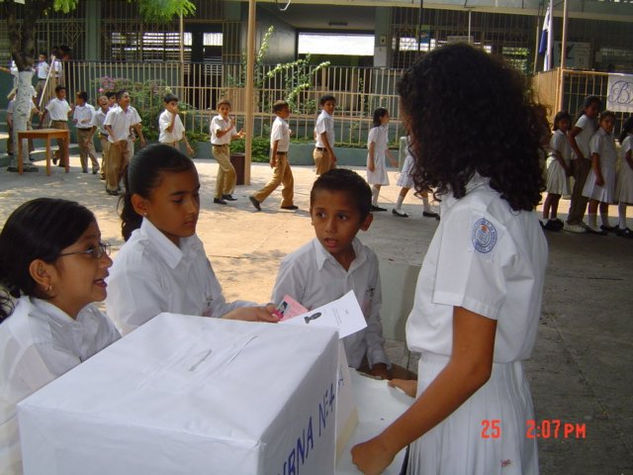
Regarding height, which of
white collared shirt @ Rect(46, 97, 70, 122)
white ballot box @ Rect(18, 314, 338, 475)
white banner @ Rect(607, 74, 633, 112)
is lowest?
white ballot box @ Rect(18, 314, 338, 475)

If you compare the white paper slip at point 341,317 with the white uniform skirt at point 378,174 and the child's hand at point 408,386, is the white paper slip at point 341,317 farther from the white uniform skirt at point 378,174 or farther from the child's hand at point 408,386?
the white uniform skirt at point 378,174

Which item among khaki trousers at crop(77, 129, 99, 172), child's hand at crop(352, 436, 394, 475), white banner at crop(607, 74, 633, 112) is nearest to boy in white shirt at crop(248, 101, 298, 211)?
khaki trousers at crop(77, 129, 99, 172)

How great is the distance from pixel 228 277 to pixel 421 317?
4132mm

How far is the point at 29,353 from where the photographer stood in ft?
4.23

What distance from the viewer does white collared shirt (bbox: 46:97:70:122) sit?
12617 millimetres

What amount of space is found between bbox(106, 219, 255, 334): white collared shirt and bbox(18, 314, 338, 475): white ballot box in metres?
0.79

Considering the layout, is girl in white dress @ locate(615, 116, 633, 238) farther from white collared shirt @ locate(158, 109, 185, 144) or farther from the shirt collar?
the shirt collar

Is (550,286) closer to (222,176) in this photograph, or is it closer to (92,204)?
(222,176)

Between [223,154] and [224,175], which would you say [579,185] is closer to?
[224,175]

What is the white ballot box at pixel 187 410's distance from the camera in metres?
0.69

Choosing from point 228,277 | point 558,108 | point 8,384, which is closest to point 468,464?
point 8,384

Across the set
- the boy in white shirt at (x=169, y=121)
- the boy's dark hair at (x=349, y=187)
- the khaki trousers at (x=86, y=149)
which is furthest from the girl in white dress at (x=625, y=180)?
the khaki trousers at (x=86, y=149)

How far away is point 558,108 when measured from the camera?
34.8 feet

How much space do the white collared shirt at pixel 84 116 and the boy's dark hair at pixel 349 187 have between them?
11.2 m
